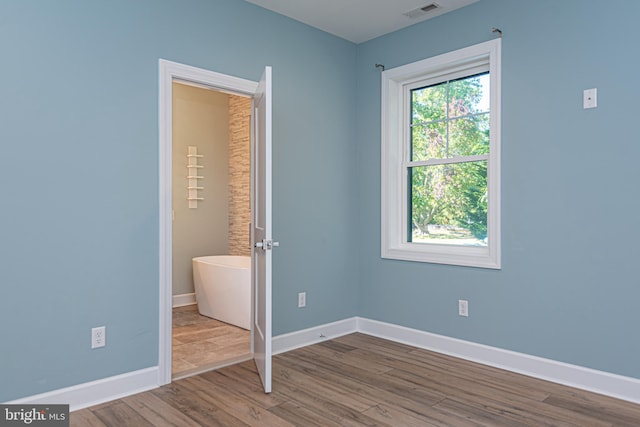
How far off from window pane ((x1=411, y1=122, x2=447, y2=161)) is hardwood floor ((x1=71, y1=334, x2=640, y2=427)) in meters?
1.73

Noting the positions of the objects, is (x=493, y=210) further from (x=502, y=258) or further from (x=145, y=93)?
(x=145, y=93)

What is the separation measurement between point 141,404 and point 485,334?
8.04 feet

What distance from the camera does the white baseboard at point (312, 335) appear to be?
3.68m

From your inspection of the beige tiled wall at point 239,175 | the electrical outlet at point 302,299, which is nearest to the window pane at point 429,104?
the electrical outlet at point 302,299

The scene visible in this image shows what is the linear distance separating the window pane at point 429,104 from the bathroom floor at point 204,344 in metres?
2.54

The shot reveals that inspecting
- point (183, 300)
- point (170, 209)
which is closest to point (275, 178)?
point (170, 209)

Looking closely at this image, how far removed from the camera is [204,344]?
12.8ft

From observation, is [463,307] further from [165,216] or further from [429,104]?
[165,216]

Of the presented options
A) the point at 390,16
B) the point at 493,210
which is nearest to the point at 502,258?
the point at 493,210

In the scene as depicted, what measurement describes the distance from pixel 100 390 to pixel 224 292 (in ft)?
6.69

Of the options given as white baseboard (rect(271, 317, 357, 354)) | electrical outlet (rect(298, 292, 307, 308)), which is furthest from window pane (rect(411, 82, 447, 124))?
white baseboard (rect(271, 317, 357, 354))

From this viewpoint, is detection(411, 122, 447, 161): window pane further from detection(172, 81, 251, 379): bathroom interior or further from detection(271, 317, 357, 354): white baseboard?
detection(172, 81, 251, 379): bathroom interior

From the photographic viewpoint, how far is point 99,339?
2.70 m

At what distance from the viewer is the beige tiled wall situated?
230 inches
